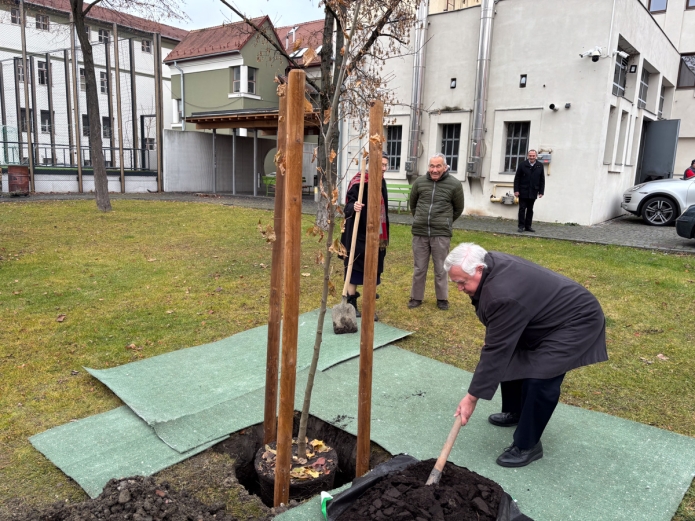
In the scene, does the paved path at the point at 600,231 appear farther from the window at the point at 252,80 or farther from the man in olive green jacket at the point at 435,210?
the window at the point at 252,80

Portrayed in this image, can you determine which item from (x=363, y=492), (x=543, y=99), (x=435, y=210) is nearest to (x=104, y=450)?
(x=363, y=492)

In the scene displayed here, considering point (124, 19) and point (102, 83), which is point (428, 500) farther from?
point (102, 83)

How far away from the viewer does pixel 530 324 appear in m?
2.89

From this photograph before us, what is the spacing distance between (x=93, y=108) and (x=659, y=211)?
14925mm

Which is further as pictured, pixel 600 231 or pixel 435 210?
pixel 600 231

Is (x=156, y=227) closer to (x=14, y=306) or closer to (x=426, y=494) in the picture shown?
(x=14, y=306)

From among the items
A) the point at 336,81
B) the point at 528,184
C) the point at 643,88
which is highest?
the point at 643,88

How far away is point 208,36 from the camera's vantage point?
2884 centimetres

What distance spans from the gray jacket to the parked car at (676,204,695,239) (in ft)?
28.9

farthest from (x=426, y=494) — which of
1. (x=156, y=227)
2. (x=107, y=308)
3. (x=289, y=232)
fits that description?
(x=156, y=227)

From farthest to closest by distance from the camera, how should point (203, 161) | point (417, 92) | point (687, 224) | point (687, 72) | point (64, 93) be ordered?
point (64, 93) < point (203, 161) < point (687, 72) < point (417, 92) < point (687, 224)

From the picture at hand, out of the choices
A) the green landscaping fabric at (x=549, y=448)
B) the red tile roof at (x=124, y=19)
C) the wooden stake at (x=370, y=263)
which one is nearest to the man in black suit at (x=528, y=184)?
the green landscaping fabric at (x=549, y=448)

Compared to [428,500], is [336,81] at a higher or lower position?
higher

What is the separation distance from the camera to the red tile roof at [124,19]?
28.5 m
